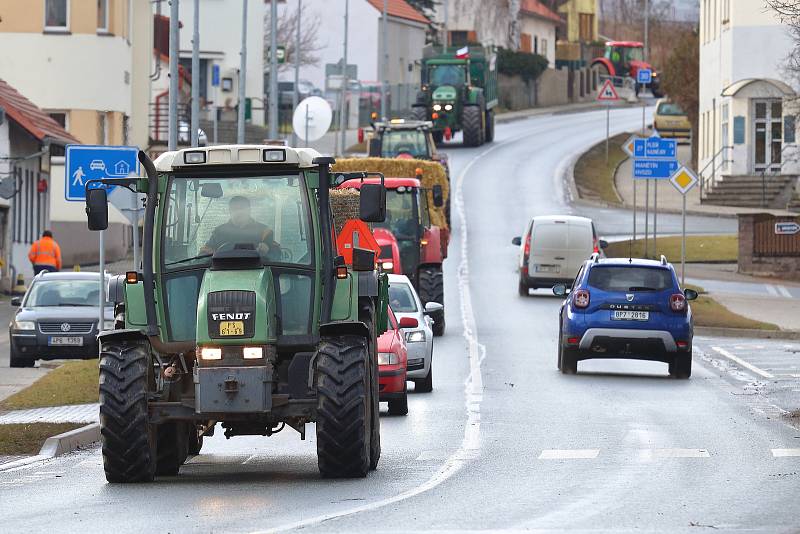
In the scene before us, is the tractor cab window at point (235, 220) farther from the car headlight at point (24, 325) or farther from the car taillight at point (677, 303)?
the car headlight at point (24, 325)

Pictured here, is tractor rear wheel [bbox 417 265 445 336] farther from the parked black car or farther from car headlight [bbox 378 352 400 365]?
car headlight [bbox 378 352 400 365]

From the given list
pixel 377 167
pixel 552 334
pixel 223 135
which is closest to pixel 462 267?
pixel 377 167

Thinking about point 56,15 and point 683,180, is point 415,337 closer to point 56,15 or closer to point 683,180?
point 683,180

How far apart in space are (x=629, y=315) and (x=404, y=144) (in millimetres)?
26487

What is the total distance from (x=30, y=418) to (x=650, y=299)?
30.8 ft

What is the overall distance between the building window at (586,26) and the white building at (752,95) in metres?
71.3

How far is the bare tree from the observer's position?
351 ft

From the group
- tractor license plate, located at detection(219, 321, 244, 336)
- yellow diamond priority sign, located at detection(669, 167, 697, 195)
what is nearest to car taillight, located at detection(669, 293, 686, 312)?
tractor license plate, located at detection(219, 321, 244, 336)

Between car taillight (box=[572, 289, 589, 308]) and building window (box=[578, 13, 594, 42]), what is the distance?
113 meters

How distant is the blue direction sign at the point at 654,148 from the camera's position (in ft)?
149

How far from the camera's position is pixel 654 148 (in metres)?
45.7

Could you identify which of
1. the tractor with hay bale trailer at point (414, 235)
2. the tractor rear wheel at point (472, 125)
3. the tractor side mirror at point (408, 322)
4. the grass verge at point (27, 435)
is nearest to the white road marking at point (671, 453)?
the grass verge at point (27, 435)

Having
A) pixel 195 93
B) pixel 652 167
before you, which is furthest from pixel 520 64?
pixel 195 93

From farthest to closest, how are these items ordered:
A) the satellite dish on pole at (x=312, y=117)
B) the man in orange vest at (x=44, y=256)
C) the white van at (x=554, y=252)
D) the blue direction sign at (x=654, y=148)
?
1. the blue direction sign at (x=654, y=148)
2. the satellite dish on pole at (x=312, y=117)
3. the white van at (x=554, y=252)
4. the man in orange vest at (x=44, y=256)
